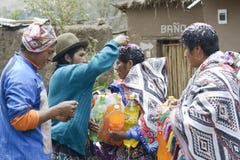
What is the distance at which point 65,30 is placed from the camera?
10.5m

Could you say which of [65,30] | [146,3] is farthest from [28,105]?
[146,3]

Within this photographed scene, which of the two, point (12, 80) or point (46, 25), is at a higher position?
point (46, 25)

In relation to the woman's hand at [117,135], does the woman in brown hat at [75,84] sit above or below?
above

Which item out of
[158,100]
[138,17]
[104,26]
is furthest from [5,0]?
[158,100]

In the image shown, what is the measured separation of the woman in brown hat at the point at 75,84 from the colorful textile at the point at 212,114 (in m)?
0.83

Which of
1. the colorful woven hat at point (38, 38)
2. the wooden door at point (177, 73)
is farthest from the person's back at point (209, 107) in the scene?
the wooden door at point (177, 73)

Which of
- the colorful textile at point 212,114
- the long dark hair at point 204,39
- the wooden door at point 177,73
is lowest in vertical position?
the wooden door at point 177,73

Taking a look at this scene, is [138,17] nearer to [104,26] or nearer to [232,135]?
[104,26]

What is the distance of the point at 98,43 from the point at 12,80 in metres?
6.18

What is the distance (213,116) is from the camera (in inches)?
153

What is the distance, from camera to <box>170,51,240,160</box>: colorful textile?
12.8 ft

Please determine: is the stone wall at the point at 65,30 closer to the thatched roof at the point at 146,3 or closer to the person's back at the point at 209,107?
the thatched roof at the point at 146,3

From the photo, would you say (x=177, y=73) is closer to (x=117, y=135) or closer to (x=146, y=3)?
(x=146, y=3)

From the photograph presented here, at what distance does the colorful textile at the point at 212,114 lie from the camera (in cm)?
389
